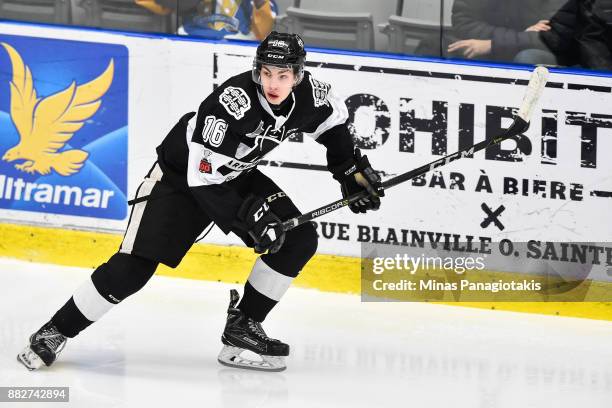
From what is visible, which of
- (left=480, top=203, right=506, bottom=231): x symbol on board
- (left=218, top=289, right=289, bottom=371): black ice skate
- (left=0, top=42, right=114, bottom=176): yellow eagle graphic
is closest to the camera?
(left=218, top=289, right=289, bottom=371): black ice skate

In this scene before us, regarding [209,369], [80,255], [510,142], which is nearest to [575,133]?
[510,142]

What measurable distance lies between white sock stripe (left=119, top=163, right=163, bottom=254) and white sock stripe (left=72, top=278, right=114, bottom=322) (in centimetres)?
15

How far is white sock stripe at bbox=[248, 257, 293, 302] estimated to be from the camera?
3.78 metres

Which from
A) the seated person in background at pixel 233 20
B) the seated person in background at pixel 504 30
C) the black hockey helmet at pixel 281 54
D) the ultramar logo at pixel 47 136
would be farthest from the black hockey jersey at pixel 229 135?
the ultramar logo at pixel 47 136

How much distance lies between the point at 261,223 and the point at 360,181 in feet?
1.55

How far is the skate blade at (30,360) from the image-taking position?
12.3ft

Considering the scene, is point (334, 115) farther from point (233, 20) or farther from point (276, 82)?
point (233, 20)

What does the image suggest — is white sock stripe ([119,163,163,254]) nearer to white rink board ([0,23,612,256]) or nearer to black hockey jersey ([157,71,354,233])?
black hockey jersey ([157,71,354,233])

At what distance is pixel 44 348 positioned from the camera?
3.73m

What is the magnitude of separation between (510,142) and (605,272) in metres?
0.62

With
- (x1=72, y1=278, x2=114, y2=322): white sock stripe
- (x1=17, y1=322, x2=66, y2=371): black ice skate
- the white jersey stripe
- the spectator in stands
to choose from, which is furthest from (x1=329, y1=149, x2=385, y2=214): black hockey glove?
the spectator in stands

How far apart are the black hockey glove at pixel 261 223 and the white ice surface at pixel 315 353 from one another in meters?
0.47

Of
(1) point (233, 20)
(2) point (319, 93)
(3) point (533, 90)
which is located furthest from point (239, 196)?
(1) point (233, 20)

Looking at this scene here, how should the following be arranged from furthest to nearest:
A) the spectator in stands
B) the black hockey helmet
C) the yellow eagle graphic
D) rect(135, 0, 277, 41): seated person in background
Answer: the yellow eagle graphic < rect(135, 0, 277, 41): seated person in background < the spectator in stands < the black hockey helmet
